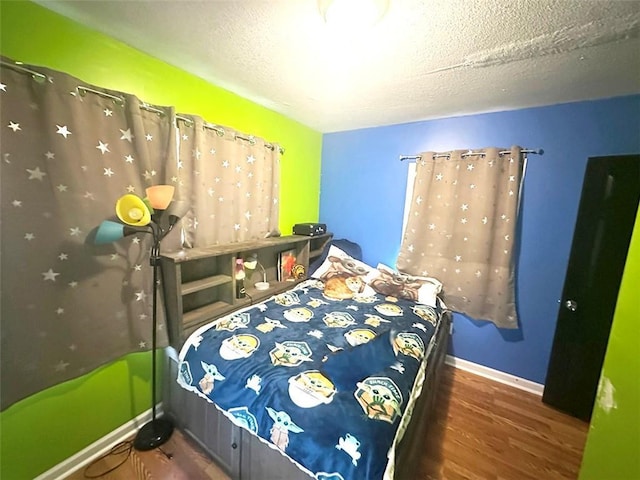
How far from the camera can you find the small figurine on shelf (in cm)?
202

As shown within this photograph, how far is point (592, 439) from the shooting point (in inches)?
31.2

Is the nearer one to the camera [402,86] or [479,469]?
[479,469]

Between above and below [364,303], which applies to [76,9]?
above

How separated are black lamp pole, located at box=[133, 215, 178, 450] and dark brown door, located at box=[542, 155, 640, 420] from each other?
9.64 ft

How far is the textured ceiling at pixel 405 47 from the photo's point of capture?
3.63 ft

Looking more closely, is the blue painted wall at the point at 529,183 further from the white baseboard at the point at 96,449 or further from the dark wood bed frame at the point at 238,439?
the white baseboard at the point at 96,449

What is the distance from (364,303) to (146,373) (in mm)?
1709

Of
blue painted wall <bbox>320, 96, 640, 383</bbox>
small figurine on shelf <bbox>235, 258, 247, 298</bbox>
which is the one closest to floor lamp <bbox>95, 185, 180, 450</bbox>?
small figurine on shelf <bbox>235, 258, 247, 298</bbox>

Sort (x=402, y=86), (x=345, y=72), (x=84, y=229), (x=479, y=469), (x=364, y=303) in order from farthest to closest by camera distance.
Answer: (x=364, y=303) → (x=402, y=86) → (x=345, y=72) → (x=479, y=469) → (x=84, y=229)

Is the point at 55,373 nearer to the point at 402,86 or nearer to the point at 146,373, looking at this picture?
the point at 146,373

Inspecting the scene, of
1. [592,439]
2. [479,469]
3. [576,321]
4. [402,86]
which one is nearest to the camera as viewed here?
[592,439]

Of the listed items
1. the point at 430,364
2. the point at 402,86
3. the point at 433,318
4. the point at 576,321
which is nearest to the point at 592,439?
the point at 430,364

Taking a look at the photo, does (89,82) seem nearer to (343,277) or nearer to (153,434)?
(153,434)

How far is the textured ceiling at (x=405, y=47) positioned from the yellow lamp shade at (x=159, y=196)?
Answer: 0.82 meters
